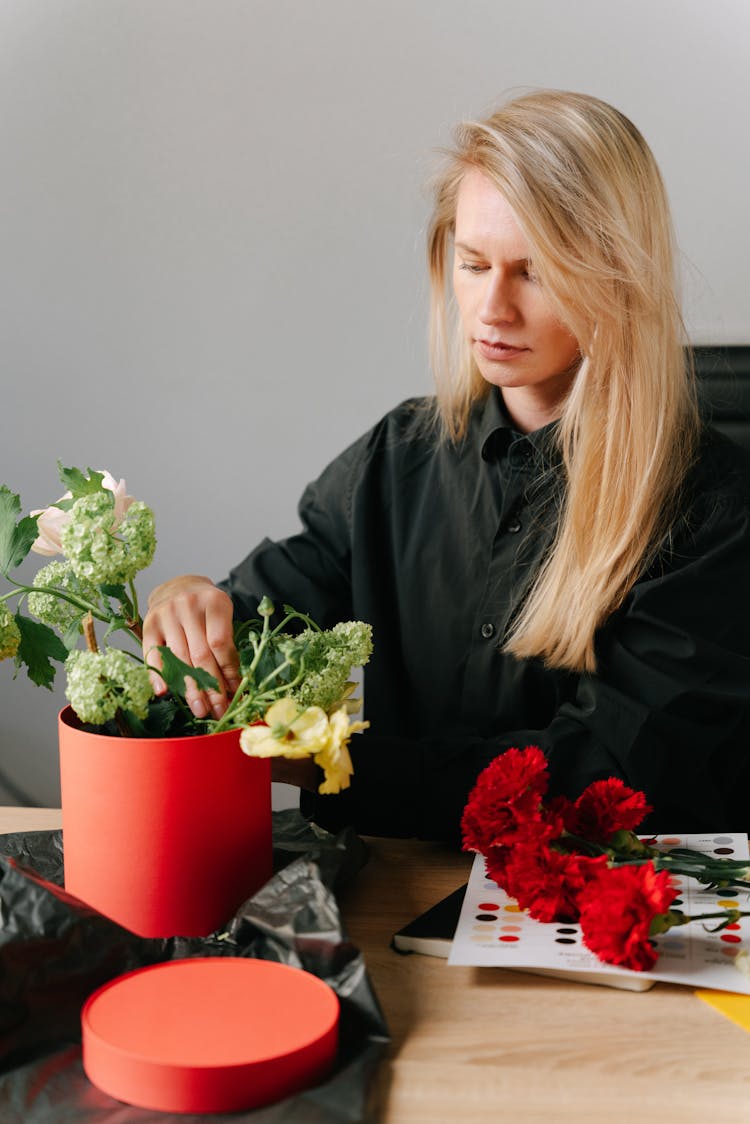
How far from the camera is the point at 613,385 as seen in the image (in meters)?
1.33

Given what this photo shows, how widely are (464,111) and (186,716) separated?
4.66ft

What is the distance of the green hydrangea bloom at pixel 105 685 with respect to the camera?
76 cm

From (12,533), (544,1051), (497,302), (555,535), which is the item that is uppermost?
(497,302)

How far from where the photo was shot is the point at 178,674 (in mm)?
800

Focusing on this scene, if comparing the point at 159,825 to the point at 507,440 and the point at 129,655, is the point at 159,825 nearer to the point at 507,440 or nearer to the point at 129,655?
the point at 129,655

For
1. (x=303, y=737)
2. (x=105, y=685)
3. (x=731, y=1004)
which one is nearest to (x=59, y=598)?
(x=105, y=685)

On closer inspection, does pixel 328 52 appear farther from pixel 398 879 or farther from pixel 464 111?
pixel 398 879

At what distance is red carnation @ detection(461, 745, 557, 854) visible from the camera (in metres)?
0.87

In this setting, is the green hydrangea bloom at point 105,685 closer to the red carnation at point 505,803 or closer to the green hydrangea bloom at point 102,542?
the green hydrangea bloom at point 102,542

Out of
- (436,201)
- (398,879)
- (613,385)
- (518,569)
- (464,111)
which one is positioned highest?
A: (464,111)

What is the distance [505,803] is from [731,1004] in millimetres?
196

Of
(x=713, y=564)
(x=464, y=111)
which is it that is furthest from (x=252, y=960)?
(x=464, y=111)

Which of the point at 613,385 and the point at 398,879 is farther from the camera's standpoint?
the point at 613,385

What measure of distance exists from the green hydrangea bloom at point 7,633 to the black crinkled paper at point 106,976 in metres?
0.14
